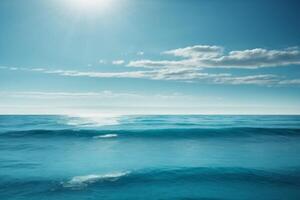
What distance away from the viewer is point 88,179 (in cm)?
949

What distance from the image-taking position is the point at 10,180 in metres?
9.23

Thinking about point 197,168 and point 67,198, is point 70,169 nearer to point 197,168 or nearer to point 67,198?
point 67,198

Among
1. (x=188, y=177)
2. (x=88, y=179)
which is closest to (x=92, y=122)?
(x=88, y=179)

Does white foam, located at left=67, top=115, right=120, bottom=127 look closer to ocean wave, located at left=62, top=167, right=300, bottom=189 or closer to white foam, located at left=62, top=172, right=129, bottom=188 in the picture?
white foam, located at left=62, top=172, right=129, bottom=188

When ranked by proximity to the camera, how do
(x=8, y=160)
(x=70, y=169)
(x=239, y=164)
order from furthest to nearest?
1. (x=8, y=160)
2. (x=239, y=164)
3. (x=70, y=169)

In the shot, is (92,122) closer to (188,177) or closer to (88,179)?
(88,179)

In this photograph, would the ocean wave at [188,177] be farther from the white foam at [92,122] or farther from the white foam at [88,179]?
the white foam at [92,122]

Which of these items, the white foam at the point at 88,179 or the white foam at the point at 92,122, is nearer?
the white foam at the point at 88,179

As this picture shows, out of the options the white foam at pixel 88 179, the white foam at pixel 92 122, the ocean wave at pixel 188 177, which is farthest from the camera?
the white foam at pixel 92 122

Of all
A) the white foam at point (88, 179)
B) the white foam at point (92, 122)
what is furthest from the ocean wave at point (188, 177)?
the white foam at point (92, 122)

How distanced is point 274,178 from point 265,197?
2495 millimetres

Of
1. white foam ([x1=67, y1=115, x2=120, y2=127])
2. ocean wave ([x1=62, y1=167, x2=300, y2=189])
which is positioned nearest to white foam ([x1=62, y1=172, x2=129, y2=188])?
ocean wave ([x1=62, y1=167, x2=300, y2=189])

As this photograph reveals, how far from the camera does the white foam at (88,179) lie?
8.80 m

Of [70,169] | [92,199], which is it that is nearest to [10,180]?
[70,169]
